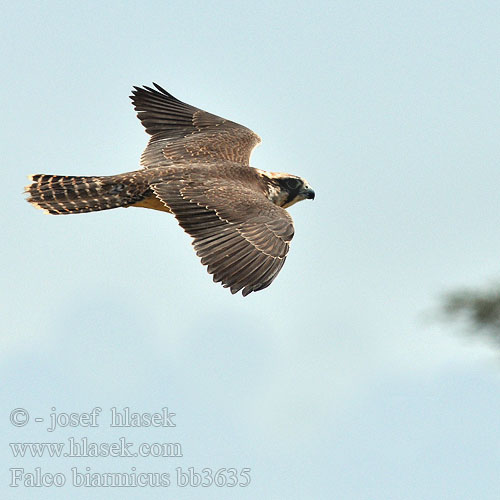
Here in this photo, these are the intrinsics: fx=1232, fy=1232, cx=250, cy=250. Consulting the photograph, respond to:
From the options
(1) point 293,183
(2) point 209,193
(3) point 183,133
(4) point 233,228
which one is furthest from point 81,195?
(3) point 183,133

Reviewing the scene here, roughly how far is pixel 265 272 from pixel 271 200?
239 cm

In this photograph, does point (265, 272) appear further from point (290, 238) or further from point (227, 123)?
point (227, 123)

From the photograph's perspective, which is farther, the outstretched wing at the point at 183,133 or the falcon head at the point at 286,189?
the outstretched wing at the point at 183,133

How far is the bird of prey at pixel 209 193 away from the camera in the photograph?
10.9m

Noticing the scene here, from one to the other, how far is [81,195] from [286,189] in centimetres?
232

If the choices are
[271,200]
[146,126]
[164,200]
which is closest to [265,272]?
[164,200]

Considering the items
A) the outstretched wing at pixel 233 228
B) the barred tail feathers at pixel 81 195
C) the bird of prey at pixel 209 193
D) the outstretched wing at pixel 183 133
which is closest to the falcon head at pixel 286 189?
the bird of prey at pixel 209 193

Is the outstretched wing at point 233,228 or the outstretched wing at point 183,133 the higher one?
the outstretched wing at point 183,133

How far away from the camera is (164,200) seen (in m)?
11.7

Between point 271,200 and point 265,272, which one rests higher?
point 271,200

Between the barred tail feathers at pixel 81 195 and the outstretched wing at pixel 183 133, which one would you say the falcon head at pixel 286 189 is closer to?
the outstretched wing at pixel 183 133

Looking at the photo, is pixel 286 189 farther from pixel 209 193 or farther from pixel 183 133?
pixel 183 133

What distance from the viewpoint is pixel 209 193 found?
38.5ft

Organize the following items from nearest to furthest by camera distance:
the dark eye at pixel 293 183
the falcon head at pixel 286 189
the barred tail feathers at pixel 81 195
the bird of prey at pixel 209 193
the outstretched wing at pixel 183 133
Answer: the bird of prey at pixel 209 193, the barred tail feathers at pixel 81 195, the falcon head at pixel 286 189, the dark eye at pixel 293 183, the outstretched wing at pixel 183 133
